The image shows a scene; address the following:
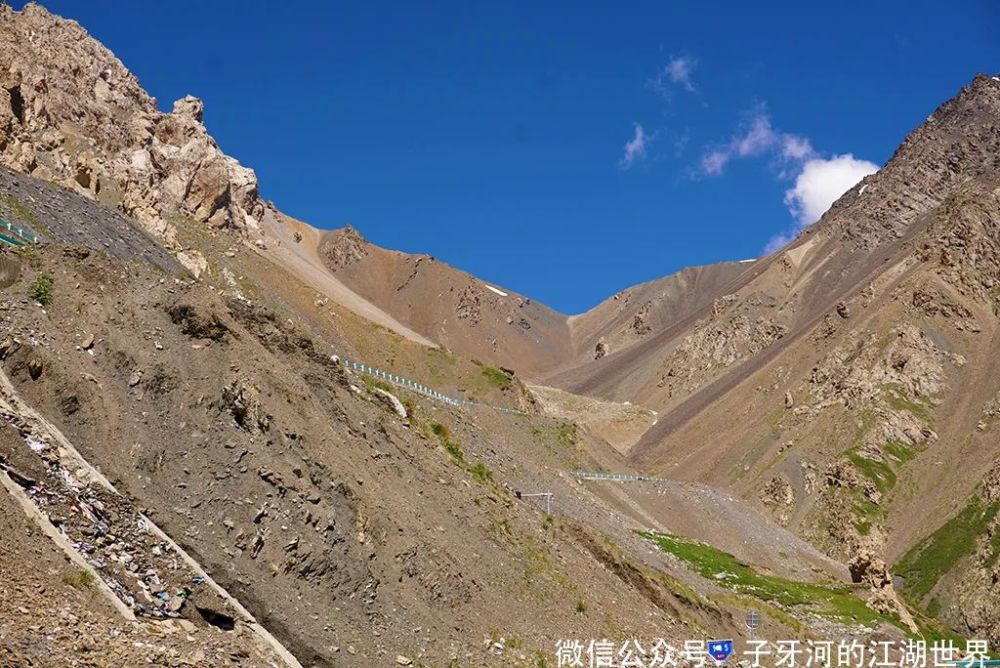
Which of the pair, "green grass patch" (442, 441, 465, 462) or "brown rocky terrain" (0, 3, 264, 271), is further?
"brown rocky terrain" (0, 3, 264, 271)

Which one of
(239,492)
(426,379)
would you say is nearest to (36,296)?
(239,492)

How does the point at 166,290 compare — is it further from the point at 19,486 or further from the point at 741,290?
the point at 741,290

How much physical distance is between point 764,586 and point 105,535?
3554 centimetres

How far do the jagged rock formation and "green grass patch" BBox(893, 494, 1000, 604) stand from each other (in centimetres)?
5840

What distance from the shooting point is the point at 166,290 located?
72.9 feet

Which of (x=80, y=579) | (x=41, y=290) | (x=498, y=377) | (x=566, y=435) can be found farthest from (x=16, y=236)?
(x=498, y=377)

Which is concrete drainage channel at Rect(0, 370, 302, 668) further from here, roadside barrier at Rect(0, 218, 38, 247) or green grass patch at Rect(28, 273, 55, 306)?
roadside barrier at Rect(0, 218, 38, 247)

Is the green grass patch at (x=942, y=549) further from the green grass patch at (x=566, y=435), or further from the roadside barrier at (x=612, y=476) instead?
the green grass patch at (x=566, y=435)

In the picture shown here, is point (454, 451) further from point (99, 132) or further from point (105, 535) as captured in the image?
point (99, 132)

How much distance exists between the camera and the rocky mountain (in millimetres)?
16516

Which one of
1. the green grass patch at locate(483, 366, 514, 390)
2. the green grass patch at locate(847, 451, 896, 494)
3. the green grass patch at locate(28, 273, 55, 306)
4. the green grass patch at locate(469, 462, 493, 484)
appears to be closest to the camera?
the green grass patch at locate(28, 273, 55, 306)

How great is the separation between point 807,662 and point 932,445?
73.7m

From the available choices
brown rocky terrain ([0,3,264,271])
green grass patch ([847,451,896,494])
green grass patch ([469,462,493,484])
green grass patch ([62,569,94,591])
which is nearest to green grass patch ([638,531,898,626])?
green grass patch ([469,462,493,484])

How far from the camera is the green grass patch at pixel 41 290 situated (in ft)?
65.4
